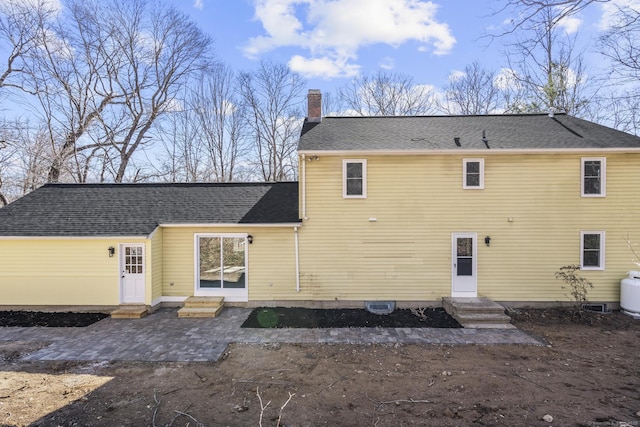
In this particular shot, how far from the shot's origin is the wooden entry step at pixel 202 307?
936 centimetres

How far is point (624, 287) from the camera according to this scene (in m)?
9.42

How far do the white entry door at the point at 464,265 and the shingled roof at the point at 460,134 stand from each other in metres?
2.91

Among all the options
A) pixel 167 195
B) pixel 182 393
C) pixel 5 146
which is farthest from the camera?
pixel 5 146

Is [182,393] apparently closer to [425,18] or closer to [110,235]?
[110,235]

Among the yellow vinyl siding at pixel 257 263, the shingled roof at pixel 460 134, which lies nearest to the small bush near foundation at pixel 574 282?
the shingled roof at pixel 460 134

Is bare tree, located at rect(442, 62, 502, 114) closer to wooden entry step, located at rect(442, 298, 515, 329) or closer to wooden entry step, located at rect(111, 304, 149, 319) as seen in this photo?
wooden entry step, located at rect(442, 298, 515, 329)

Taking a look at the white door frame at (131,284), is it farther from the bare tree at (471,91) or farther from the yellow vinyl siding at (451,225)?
the bare tree at (471,91)

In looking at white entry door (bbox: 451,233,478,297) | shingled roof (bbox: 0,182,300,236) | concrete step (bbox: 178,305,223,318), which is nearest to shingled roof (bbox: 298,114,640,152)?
shingled roof (bbox: 0,182,300,236)

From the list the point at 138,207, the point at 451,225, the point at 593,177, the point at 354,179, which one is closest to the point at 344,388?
the point at 354,179

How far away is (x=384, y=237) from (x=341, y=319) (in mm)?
2894

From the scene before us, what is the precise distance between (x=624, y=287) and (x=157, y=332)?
1356 centimetres

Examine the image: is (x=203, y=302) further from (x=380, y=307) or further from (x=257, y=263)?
(x=380, y=307)

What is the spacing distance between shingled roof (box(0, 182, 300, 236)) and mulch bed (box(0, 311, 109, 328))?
2.47 meters

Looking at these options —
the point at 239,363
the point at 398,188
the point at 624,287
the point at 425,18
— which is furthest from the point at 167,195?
the point at 624,287
